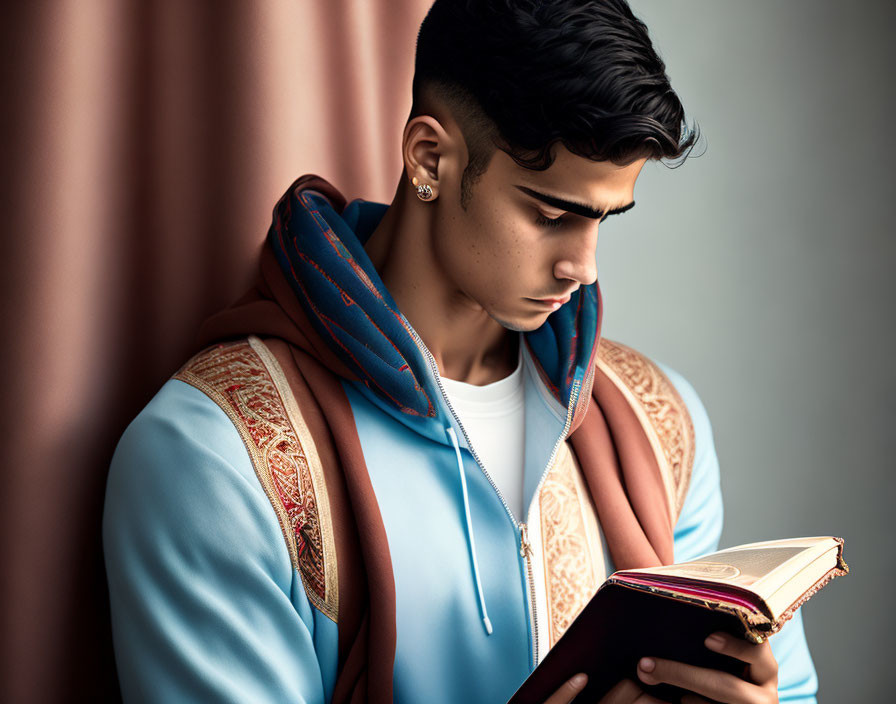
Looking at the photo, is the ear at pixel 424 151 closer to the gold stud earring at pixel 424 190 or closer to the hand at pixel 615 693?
the gold stud earring at pixel 424 190

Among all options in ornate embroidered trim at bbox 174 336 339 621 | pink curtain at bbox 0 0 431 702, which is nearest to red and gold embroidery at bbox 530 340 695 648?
ornate embroidered trim at bbox 174 336 339 621

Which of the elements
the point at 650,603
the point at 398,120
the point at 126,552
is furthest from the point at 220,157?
the point at 650,603

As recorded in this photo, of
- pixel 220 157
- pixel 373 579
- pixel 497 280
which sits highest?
pixel 220 157

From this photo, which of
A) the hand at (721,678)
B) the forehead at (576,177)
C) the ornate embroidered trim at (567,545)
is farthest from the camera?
the ornate embroidered trim at (567,545)

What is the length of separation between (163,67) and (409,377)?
0.54 m

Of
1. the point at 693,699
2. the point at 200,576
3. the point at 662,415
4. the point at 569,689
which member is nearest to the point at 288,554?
the point at 200,576

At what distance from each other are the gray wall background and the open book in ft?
2.46

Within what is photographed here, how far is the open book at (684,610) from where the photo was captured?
67 cm

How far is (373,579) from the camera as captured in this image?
2.94ft

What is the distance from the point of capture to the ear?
97cm

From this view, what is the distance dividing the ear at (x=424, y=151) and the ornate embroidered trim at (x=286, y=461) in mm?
282

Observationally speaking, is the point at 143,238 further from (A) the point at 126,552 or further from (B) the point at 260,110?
(A) the point at 126,552

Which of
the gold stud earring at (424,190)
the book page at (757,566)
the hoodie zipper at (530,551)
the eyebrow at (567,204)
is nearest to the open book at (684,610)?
the book page at (757,566)

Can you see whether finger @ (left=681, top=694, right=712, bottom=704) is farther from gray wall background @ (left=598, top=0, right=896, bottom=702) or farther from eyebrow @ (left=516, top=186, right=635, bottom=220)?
gray wall background @ (left=598, top=0, right=896, bottom=702)
